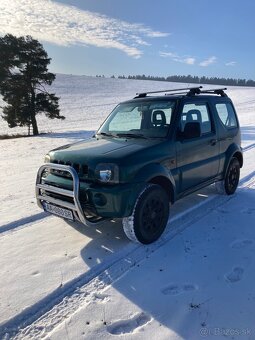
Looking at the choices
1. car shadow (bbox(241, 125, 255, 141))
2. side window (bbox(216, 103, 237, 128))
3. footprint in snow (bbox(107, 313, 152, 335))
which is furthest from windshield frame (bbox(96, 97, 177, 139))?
car shadow (bbox(241, 125, 255, 141))

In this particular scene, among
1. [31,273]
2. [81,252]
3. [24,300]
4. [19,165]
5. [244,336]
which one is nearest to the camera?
[244,336]

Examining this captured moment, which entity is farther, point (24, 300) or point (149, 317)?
point (24, 300)

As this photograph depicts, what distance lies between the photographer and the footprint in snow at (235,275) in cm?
343

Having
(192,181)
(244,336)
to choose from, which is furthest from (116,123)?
(244,336)

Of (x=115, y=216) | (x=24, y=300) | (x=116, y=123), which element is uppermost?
(x=116, y=123)

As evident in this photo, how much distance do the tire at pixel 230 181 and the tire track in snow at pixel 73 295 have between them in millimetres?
1698

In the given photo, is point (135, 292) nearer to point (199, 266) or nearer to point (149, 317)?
point (149, 317)

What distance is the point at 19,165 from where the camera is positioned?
30.8 ft

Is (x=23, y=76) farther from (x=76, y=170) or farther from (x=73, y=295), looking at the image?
(x=73, y=295)

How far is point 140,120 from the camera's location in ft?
16.8

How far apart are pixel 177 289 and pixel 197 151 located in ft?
8.11

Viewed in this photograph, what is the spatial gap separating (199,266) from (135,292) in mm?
876

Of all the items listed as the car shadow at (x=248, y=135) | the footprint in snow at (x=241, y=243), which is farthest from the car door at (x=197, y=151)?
the car shadow at (x=248, y=135)

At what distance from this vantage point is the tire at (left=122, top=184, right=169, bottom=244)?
4043mm
